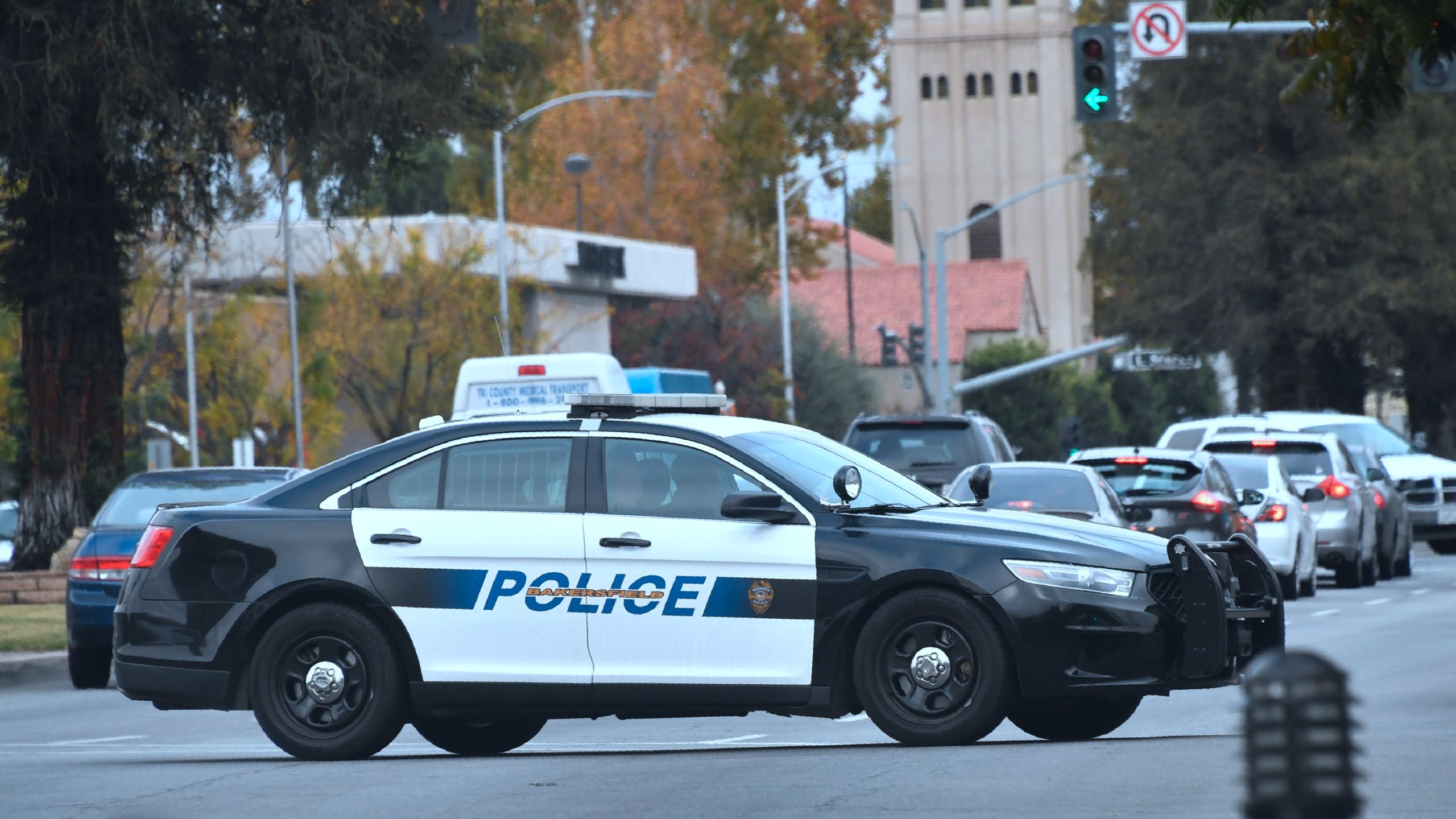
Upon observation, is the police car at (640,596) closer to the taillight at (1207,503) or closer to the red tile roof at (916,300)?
the taillight at (1207,503)

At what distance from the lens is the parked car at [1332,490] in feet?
79.0

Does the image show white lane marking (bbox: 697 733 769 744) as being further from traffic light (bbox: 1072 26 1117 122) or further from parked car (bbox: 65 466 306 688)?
traffic light (bbox: 1072 26 1117 122)

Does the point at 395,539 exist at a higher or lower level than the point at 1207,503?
higher

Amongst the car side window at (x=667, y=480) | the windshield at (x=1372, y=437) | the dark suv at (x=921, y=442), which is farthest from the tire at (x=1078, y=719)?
the windshield at (x=1372, y=437)

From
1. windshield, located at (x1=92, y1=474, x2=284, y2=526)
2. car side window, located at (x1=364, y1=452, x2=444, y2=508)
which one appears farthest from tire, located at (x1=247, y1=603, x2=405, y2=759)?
windshield, located at (x1=92, y1=474, x2=284, y2=526)

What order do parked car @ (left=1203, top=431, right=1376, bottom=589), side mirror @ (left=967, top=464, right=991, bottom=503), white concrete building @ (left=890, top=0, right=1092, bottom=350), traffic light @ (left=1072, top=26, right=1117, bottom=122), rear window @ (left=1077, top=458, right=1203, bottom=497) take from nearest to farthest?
side mirror @ (left=967, top=464, right=991, bottom=503) → rear window @ (left=1077, top=458, right=1203, bottom=497) → traffic light @ (left=1072, top=26, right=1117, bottom=122) → parked car @ (left=1203, top=431, right=1376, bottom=589) → white concrete building @ (left=890, top=0, right=1092, bottom=350)

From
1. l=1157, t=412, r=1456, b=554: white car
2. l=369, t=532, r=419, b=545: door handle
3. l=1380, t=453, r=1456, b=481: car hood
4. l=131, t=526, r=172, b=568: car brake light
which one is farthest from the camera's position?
l=1380, t=453, r=1456, b=481: car hood

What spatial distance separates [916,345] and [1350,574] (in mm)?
31718

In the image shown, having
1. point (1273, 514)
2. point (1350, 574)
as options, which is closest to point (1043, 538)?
point (1273, 514)

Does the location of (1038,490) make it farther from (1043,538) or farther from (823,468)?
(1043,538)

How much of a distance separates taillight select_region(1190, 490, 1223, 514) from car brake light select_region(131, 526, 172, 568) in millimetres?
12007

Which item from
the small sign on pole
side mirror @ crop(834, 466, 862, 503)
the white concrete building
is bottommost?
side mirror @ crop(834, 466, 862, 503)

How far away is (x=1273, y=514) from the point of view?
21859mm

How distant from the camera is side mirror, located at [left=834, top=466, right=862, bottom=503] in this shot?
9211mm
